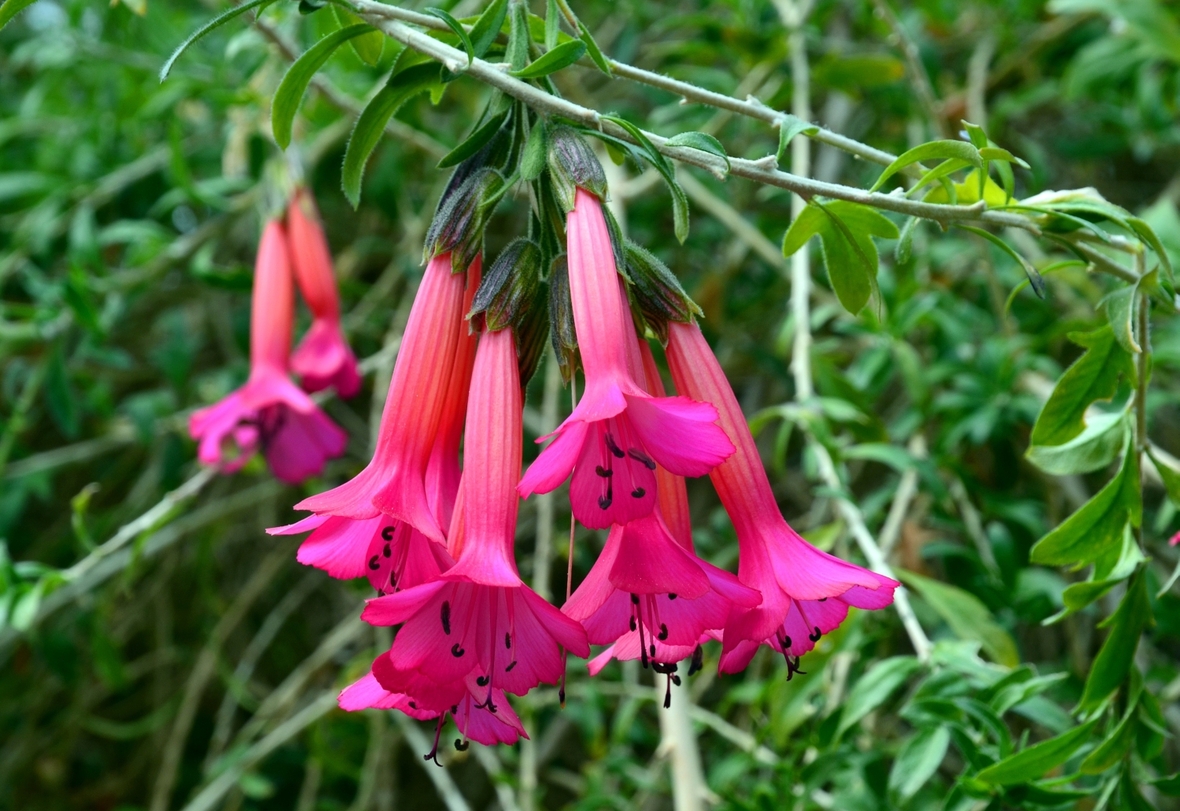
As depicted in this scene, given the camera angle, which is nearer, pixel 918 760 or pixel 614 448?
pixel 614 448

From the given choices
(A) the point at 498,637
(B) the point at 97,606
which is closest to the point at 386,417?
(A) the point at 498,637

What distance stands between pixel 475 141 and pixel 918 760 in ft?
2.20

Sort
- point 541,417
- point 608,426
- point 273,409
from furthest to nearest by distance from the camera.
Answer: point 541,417
point 273,409
point 608,426

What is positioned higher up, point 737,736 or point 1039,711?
point 1039,711

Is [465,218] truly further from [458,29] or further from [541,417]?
[541,417]

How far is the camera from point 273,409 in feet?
4.71

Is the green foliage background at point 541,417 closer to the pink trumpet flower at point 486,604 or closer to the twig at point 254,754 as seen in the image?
the twig at point 254,754

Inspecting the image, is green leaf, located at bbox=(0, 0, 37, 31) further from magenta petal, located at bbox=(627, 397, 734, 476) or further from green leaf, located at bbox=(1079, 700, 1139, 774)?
green leaf, located at bbox=(1079, 700, 1139, 774)

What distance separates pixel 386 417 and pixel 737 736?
2.64 ft

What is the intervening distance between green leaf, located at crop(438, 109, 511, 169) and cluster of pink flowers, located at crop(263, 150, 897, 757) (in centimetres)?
6

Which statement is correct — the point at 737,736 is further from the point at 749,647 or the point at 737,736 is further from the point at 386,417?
the point at 386,417

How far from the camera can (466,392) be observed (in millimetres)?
810

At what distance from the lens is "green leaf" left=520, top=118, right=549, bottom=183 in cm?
70

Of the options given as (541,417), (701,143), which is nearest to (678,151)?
(701,143)
